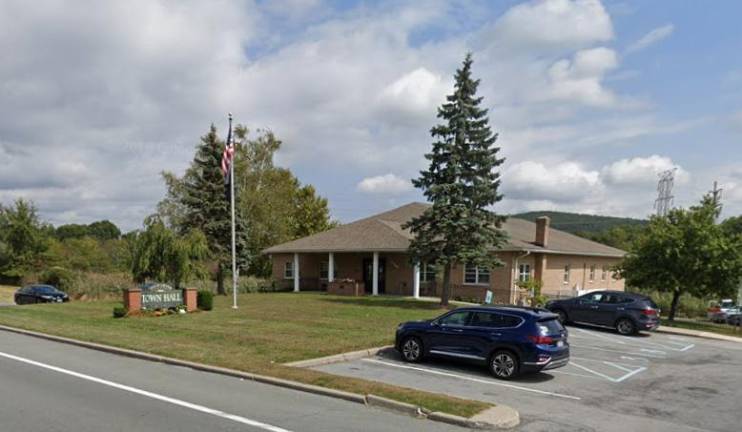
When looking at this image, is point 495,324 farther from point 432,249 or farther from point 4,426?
point 432,249

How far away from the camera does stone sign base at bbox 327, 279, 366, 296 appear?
119 feet

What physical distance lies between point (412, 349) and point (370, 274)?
26.4 m

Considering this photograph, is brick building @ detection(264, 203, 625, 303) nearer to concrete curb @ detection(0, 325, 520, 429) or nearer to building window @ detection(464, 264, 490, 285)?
building window @ detection(464, 264, 490, 285)

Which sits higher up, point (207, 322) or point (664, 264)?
point (664, 264)

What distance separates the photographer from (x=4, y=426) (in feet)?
25.4

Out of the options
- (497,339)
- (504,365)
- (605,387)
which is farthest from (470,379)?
(605,387)

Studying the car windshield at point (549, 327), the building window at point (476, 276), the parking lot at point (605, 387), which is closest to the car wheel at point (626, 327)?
the parking lot at point (605, 387)

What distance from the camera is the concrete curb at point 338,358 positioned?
1320 centimetres

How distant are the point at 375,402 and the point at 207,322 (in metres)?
12.5

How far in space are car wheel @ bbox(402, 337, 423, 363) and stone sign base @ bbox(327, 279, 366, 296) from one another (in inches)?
859

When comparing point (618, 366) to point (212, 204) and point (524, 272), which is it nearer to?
point (524, 272)

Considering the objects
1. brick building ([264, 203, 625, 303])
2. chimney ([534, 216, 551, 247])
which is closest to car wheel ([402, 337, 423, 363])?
brick building ([264, 203, 625, 303])

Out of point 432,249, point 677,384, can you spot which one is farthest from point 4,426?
point 432,249

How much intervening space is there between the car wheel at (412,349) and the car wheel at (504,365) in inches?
78.5
